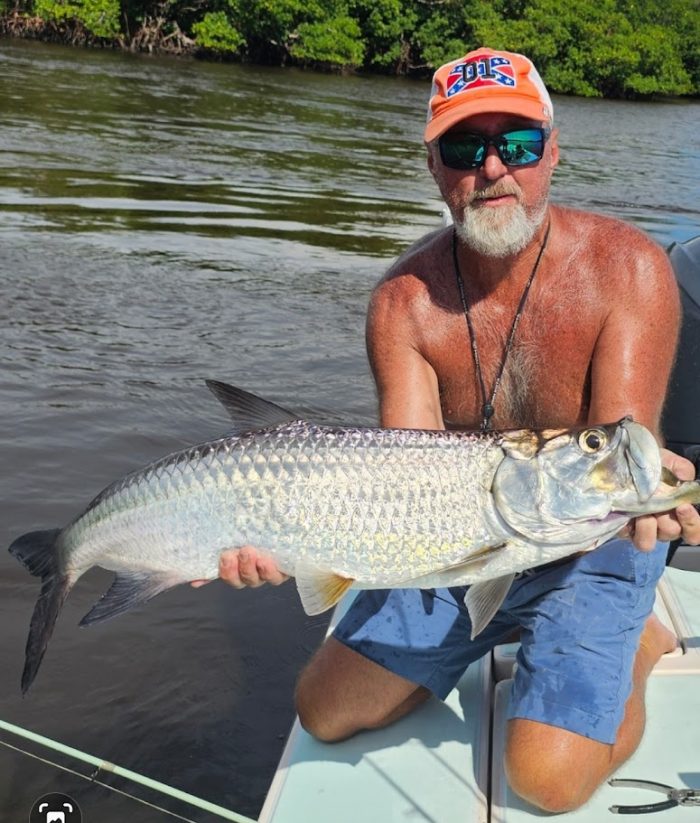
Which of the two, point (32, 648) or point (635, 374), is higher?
point (635, 374)

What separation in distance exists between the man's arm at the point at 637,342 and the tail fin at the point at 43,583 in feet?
5.92

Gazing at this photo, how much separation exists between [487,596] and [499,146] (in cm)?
154

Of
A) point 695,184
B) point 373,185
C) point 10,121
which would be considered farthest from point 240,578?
point 695,184

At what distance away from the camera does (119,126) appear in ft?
63.3

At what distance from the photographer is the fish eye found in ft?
9.29

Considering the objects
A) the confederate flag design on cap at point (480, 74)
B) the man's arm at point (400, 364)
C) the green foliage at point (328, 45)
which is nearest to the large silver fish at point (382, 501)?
the man's arm at point (400, 364)

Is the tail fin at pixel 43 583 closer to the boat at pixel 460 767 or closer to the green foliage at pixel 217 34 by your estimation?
the boat at pixel 460 767

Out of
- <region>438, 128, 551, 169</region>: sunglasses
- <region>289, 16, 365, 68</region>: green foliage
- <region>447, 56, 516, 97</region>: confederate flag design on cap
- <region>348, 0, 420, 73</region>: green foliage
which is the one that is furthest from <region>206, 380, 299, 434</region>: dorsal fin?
<region>348, 0, 420, 73</region>: green foliage

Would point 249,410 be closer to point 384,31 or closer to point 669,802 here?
point 669,802

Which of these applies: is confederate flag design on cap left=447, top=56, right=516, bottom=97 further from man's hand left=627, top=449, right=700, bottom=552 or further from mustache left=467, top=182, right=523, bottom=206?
man's hand left=627, top=449, right=700, bottom=552

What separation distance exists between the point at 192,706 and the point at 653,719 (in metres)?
1.87

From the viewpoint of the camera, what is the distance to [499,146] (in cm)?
359

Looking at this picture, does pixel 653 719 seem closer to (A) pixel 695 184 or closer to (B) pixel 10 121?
(B) pixel 10 121

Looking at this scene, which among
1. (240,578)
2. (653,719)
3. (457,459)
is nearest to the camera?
(457,459)
